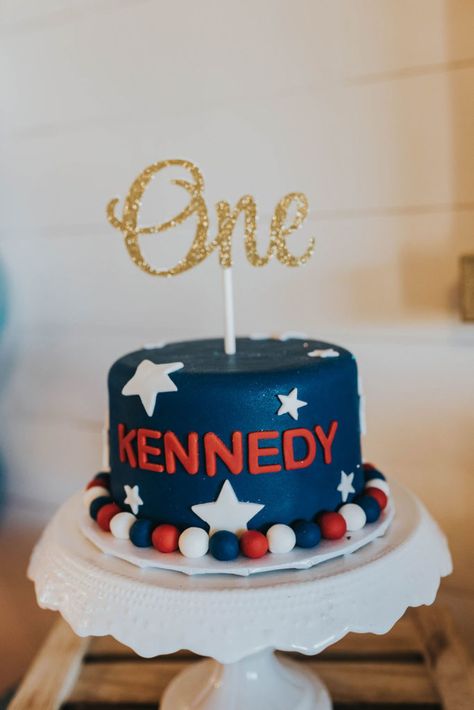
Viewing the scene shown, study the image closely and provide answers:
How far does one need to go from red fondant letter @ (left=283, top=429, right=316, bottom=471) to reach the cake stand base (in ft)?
1.07

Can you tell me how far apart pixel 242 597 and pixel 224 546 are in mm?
67

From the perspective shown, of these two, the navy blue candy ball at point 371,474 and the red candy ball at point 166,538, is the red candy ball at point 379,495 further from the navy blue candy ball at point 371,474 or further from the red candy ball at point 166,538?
the red candy ball at point 166,538

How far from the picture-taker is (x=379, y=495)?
0.90m

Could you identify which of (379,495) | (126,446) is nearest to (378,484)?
(379,495)

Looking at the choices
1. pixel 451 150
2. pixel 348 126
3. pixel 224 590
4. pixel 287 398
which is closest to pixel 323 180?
pixel 348 126

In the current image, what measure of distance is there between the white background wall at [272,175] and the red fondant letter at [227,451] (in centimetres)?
52

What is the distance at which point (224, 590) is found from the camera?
0.73 meters

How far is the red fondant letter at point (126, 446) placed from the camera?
850 millimetres

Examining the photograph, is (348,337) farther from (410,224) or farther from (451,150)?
(451,150)

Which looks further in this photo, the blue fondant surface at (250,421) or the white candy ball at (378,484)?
the white candy ball at (378,484)

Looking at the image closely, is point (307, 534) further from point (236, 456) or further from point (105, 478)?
point (105, 478)

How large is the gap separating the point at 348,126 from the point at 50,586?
2.89ft

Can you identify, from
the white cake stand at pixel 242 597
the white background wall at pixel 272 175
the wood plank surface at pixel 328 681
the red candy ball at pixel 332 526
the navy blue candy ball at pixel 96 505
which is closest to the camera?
the white cake stand at pixel 242 597

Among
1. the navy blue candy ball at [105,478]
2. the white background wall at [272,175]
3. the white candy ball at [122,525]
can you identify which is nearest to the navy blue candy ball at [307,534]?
the white candy ball at [122,525]
